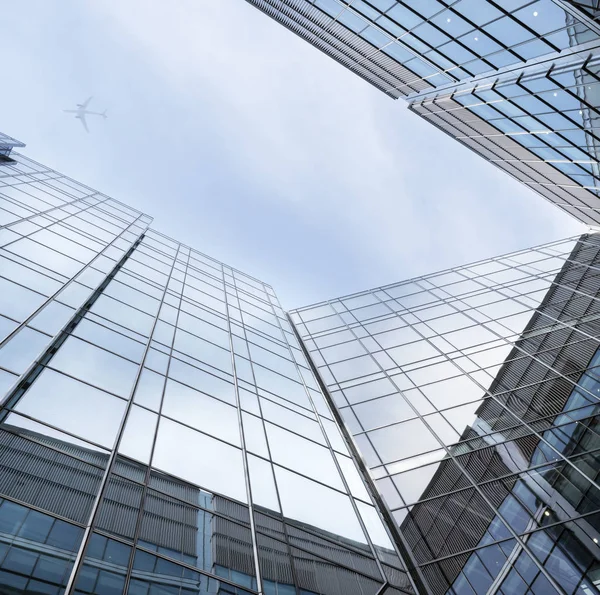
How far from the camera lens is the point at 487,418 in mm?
15867

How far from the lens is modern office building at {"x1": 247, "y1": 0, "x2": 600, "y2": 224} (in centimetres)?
1695

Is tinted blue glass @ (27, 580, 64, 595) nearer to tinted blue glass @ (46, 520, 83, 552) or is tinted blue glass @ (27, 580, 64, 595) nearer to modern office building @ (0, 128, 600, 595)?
modern office building @ (0, 128, 600, 595)

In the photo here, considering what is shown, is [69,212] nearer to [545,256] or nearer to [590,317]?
[590,317]

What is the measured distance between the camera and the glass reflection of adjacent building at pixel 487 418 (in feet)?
35.9

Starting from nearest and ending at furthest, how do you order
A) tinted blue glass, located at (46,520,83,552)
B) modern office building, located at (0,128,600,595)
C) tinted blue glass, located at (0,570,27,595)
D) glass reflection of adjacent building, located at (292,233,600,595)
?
tinted blue glass, located at (0,570,27,595) → tinted blue glass, located at (46,520,83,552) → modern office building, located at (0,128,600,595) → glass reflection of adjacent building, located at (292,233,600,595)

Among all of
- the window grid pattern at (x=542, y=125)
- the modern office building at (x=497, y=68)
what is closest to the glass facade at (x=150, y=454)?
the window grid pattern at (x=542, y=125)

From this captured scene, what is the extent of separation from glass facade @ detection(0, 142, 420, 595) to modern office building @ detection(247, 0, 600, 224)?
16.4m

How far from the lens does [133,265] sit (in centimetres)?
2061

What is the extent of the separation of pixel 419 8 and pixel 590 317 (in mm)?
15631

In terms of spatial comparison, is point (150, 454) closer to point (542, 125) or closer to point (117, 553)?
point (117, 553)

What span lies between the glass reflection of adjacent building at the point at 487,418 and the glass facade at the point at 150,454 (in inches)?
53.6

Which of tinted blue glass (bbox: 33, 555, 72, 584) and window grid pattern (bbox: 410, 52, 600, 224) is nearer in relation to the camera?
tinted blue glass (bbox: 33, 555, 72, 584)

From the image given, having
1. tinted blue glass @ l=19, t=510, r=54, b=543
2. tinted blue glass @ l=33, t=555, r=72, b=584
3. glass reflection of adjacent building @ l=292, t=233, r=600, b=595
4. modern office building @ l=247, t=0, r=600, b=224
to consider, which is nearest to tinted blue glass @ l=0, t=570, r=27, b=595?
tinted blue glass @ l=33, t=555, r=72, b=584

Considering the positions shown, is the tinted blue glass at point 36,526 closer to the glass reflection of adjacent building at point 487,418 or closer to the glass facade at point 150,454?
the glass facade at point 150,454
